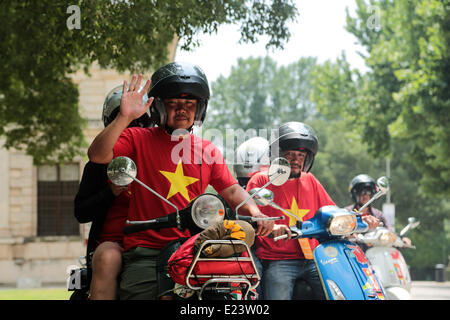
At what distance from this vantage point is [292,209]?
219 inches

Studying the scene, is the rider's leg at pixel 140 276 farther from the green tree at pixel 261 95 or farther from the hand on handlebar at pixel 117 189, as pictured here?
the green tree at pixel 261 95

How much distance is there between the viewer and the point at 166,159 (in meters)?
3.63

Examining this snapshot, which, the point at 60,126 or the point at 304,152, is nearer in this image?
the point at 304,152

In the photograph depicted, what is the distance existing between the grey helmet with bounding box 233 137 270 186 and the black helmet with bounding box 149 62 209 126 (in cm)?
363

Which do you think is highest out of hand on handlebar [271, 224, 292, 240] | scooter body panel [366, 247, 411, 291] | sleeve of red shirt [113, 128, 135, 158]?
sleeve of red shirt [113, 128, 135, 158]

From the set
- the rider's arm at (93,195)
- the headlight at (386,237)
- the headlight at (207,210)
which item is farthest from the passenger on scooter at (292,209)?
the headlight at (207,210)

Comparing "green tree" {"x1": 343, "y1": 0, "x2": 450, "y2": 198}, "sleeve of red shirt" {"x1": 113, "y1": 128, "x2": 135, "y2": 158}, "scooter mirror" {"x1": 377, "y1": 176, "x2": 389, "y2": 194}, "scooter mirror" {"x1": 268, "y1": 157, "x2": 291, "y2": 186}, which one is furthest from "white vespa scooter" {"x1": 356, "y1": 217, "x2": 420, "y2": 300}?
"green tree" {"x1": 343, "y1": 0, "x2": 450, "y2": 198}

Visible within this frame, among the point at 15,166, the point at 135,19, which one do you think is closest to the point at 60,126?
the point at 135,19

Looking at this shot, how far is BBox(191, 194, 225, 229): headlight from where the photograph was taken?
2.94m

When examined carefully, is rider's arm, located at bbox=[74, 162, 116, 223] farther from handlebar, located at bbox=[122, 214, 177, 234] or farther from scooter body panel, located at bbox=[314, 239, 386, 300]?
scooter body panel, located at bbox=[314, 239, 386, 300]

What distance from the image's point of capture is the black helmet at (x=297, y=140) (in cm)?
551

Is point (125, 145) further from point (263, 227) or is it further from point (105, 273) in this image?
Answer: point (263, 227)
